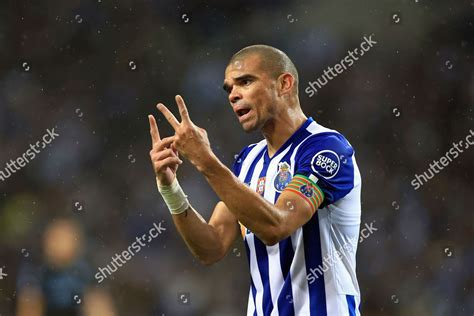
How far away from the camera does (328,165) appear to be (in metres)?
2.63

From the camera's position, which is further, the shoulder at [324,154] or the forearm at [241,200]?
the shoulder at [324,154]

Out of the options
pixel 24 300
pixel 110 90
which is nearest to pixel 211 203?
pixel 110 90

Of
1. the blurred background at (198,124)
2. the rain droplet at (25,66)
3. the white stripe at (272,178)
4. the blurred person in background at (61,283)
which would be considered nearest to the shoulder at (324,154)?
the white stripe at (272,178)

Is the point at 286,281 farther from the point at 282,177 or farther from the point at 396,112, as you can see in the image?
the point at 396,112

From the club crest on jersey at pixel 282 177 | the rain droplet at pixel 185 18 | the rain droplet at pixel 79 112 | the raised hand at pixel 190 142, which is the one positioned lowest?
the club crest on jersey at pixel 282 177

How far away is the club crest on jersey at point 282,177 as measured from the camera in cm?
275

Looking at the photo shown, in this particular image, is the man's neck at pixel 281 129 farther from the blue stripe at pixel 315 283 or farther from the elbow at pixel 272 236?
the elbow at pixel 272 236

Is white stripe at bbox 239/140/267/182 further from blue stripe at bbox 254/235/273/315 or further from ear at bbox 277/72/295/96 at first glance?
blue stripe at bbox 254/235/273/315

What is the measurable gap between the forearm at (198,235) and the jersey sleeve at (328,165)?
18.5 inches

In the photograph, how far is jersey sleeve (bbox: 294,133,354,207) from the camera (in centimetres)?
261

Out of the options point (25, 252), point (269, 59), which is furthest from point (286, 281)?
point (25, 252)

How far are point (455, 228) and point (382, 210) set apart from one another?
0.98 metres

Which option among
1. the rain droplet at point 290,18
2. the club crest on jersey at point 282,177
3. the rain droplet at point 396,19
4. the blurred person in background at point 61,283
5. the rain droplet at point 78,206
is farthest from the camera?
the rain droplet at point 396,19

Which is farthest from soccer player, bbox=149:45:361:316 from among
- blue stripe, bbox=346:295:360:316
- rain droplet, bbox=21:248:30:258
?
rain droplet, bbox=21:248:30:258
